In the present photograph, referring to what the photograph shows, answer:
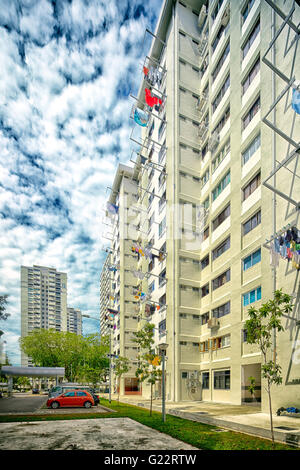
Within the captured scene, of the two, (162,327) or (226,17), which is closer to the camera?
(226,17)

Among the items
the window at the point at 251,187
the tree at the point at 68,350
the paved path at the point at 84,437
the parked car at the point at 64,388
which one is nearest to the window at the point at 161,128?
the window at the point at 251,187

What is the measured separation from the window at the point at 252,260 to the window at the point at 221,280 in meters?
3.91

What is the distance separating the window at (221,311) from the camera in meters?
33.4

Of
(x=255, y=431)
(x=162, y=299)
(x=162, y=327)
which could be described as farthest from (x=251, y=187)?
(x=162, y=327)

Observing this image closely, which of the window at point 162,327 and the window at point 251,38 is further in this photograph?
the window at point 162,327

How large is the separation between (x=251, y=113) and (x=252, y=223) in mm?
9401

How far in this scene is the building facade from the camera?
23531 mm

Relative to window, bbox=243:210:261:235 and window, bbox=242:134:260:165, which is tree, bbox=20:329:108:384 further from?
window, bbox=242:134:260:165

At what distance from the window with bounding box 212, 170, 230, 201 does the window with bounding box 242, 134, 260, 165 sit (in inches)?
151

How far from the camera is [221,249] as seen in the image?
118ft

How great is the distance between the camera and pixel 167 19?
48.8 meters

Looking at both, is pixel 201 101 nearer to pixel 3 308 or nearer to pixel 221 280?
pixel 221 280

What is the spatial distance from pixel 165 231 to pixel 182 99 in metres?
16.3

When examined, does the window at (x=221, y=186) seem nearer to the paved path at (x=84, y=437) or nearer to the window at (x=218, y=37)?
the window at (x=218, y=37)
